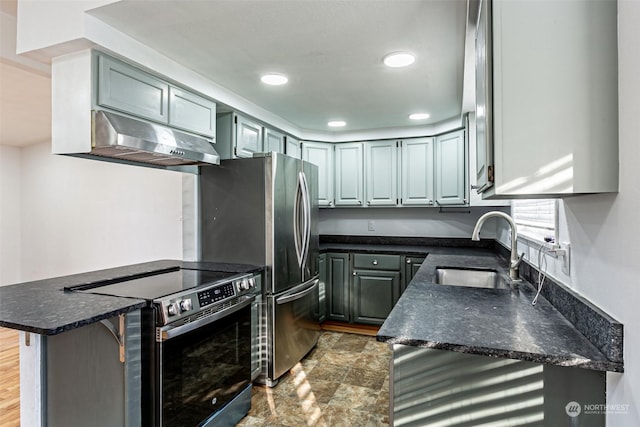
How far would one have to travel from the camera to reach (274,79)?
8.36ft

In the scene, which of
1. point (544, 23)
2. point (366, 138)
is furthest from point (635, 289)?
point (366, 138)

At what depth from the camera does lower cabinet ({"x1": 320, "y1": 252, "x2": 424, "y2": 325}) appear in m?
3.67

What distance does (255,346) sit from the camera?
2.55 m

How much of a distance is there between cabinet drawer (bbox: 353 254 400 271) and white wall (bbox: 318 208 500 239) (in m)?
0.73

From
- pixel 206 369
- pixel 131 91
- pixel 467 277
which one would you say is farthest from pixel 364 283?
pixel 131 91

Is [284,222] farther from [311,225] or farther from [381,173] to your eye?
[381,173]

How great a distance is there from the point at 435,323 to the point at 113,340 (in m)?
1.38

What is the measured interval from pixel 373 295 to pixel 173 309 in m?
2.48

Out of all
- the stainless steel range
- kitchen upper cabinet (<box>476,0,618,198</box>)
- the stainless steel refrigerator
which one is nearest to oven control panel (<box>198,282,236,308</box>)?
the stainless steel range

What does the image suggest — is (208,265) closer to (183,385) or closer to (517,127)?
(183,385)

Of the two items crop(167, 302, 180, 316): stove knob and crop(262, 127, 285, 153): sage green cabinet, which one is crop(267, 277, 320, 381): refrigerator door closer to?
crop(167, 302, 180, 316): stove knob

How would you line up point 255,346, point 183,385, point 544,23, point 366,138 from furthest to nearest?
1. point 366,138
2. point 255,346
3. point 183,385
4. point 544,23

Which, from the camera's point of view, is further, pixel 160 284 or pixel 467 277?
pixel 467 277

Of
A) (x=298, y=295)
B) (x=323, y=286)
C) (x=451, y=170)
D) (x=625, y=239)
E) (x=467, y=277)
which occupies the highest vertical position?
(x=451, y=170)
